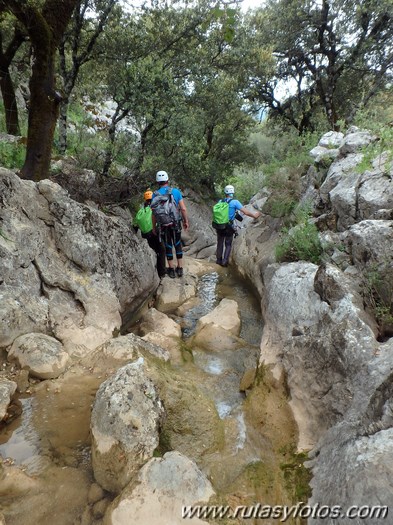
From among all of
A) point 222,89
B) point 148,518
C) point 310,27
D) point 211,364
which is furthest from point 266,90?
point 148,518

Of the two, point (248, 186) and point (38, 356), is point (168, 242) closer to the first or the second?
point (38, 356)

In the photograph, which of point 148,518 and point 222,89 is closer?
point 148,518

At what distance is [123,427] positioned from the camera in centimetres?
381

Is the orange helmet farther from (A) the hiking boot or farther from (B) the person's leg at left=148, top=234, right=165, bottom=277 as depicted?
(A) the hiking boot

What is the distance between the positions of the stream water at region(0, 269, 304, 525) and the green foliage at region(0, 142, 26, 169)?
6615mm

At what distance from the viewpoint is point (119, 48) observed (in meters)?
11.4

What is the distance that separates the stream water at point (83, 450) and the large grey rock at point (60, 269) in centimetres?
121

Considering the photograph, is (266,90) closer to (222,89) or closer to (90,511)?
(222,89)

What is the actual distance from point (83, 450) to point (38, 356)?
175cm

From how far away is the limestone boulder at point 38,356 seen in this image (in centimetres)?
506

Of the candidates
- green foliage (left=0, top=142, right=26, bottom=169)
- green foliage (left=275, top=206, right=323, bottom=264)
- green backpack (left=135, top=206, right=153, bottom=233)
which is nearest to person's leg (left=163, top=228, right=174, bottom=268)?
green backpack (left=135, top=206, right=153, bottom=233)

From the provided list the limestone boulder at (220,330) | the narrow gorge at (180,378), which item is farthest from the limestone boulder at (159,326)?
the limestone boulder at (220,330)

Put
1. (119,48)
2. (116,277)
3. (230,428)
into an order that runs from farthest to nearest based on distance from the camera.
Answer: (119,48)
(116,277)
(230,428)

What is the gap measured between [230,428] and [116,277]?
14.3 feet
